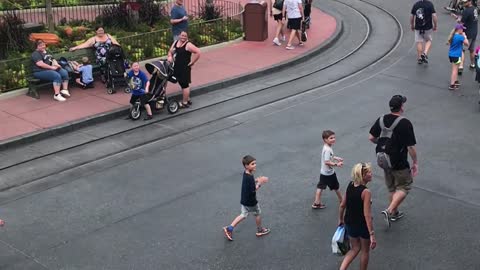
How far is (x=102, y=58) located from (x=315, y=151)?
19.9ft

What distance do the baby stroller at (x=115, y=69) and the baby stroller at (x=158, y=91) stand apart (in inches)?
59.2

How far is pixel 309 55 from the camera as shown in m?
18.4

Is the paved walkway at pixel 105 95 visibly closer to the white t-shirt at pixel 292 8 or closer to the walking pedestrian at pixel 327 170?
the white t-shirt at pixel 292 8

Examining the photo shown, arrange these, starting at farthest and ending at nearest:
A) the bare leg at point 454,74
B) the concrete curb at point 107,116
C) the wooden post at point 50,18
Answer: the wooden post at point 50,18 < the bare leg at point 454,74 < the concrete curb at point 107,116

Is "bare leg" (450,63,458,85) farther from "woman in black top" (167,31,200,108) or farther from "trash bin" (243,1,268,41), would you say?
"trash bin" (243,1,268,41)

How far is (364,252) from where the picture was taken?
7629 millimetres

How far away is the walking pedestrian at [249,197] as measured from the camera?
335 inches

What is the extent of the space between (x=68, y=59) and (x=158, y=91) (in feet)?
9.83

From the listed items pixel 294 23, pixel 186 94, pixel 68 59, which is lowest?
pixel 186 94

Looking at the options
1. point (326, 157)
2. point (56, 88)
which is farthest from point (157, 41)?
point (326, 157)

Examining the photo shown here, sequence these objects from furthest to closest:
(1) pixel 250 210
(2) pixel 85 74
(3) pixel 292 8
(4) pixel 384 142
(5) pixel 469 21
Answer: (3) pixel 292 8
(5) pixel 469 21
(2) pixel 85 74
(4) pixel 384 142
(1) pixel 250 210

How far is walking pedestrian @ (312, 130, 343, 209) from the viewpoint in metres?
9.19

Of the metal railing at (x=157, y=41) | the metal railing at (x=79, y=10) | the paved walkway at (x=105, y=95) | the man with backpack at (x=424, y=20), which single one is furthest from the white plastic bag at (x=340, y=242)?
the metal railing at (x=79, y=10)

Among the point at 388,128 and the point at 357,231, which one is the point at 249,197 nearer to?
the point at 357,231
